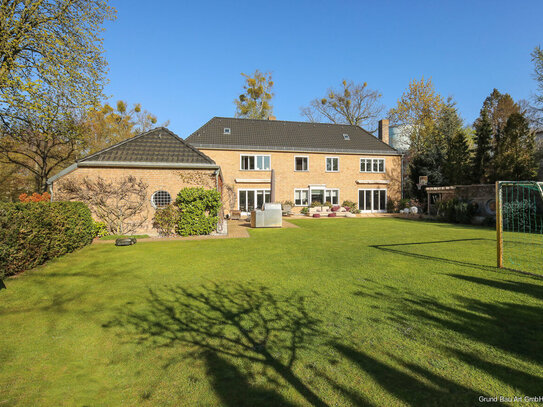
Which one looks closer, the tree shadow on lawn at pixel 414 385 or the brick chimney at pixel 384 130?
the tree shadow on lawn at pixel 414 385

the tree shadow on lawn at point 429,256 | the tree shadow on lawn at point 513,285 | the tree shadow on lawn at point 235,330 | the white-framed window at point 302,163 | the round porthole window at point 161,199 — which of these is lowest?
the tree shadow on lawn at point 235,330

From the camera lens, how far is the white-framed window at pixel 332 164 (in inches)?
1075

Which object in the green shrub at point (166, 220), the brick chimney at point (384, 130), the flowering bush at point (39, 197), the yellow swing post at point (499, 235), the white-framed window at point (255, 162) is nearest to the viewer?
the yellow swing post at point (499, 235)

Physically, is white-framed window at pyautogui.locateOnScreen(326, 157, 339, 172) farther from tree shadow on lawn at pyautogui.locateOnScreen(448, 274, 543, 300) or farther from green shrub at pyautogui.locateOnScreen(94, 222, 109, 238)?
tree shadow on lawn at pyautogui.locateOnScreen(448, 274, 543, 300)

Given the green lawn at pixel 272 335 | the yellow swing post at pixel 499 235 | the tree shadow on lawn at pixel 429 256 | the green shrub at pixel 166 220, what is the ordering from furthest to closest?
the green shrub at pixel 166 220 → the tree shadow on lawn at pixel 429 256 → the yellow swing post at pixel 499 235 → the green lawn at pixel 272 335

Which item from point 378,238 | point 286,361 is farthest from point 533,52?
point 286,361

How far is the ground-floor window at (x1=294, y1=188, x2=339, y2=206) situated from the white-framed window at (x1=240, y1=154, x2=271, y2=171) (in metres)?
3.68

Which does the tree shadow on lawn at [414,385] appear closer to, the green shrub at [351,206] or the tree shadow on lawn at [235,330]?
the tree shadow on lawn at [235,330]

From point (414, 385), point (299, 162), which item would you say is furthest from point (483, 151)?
point (414, 385)

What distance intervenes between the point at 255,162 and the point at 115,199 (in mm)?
13607

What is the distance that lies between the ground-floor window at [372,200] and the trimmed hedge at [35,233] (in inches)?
938

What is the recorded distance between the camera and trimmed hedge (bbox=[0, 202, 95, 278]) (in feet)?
22.3

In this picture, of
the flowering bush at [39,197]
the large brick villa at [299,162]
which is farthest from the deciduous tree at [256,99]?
the flowering bush at [39,197]

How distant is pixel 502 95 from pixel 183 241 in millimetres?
39567
